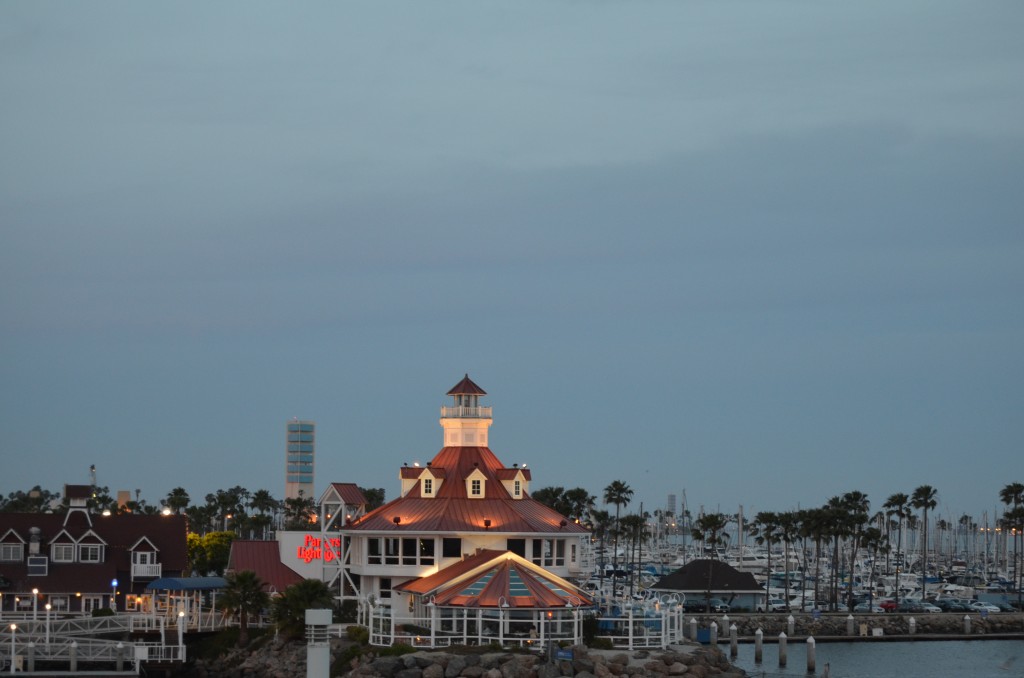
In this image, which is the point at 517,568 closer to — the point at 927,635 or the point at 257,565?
the point at 257,565

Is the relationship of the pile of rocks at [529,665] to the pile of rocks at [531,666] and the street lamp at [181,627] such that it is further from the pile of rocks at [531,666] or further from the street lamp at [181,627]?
the street lamp at [181,627]

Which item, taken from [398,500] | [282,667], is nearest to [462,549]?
[398,500]

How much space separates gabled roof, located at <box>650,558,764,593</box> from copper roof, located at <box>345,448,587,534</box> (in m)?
41.4

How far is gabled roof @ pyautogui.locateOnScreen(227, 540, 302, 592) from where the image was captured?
8431 cm

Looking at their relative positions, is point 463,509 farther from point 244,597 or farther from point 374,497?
point 374,497

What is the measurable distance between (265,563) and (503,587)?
20452 mm

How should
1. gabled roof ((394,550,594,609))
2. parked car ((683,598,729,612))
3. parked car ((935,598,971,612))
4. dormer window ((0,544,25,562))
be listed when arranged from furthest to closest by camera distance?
parked car ((935,598,971,612))
parked car ((683,598,729,612))
dormer window ((0,544,25,562))
gabled roof ((394,550,594,609))

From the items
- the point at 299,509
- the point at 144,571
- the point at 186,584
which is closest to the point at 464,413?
the point at 186,584

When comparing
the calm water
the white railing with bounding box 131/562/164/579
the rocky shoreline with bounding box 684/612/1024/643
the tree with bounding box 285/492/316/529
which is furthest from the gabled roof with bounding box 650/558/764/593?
the white railing with bounding box 131/562/164/579

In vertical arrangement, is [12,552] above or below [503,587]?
above

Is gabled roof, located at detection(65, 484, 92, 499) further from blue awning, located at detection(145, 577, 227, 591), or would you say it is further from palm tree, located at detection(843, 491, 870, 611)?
palm tree, located at detection(843, 491, 870, 611)

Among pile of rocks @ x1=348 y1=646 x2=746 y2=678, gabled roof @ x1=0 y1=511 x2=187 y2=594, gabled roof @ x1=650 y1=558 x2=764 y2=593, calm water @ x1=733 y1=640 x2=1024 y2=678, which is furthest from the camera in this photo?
gabled roof @ x1=650 y1=558 x2=764 y2=593

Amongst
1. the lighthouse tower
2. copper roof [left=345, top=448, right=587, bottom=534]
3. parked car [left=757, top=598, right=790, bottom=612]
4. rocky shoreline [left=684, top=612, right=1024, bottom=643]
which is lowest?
parked car [left=757, top=598, right=790, bottom=612]

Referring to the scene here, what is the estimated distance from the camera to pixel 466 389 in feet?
283
